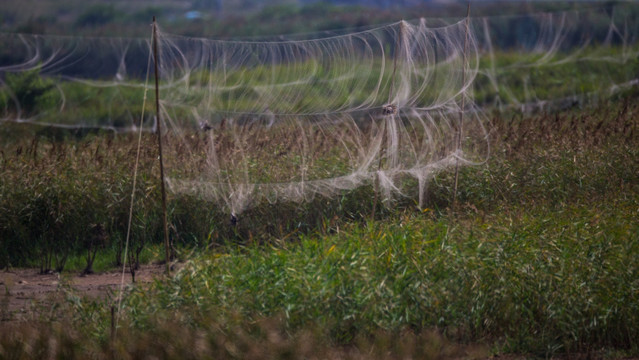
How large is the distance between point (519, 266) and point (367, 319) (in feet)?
4.45

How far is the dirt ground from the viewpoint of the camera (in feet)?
20.4

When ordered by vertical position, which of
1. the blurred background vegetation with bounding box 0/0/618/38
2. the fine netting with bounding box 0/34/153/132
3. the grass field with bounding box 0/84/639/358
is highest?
the blurred background vegetation with bounding box 0/0/618/38

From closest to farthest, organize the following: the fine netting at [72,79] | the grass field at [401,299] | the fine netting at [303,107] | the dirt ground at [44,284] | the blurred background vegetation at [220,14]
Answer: the grass field at [401,299] < the dirt ground at [44,284] < the fine netting at [303,107] < the fine netting at [72,79] < the blurred background vegetation at [220,14]

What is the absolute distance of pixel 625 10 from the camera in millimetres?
18547

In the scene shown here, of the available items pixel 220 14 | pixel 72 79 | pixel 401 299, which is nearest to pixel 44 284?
pixel 401 299

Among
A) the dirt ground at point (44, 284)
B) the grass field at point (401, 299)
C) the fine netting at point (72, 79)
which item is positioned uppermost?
the fine netting at point (72, 79)

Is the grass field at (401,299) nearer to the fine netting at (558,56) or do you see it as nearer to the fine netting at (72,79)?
the fine netting at (72,79)

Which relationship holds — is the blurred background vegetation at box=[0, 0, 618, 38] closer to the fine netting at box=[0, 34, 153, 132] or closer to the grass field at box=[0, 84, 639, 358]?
the fine netting at box=[0, 34, 153, 132]

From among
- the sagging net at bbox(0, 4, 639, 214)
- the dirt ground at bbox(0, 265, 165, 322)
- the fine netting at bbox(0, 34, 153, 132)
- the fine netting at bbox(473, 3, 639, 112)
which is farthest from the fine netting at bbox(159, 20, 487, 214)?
the fine netting at bbox(473, 3, 639, 112)

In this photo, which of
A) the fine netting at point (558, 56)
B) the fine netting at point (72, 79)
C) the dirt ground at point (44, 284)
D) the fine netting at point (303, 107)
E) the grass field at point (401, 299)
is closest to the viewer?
the grass field at point (401, 299)

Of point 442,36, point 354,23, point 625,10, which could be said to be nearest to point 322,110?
point 442,36

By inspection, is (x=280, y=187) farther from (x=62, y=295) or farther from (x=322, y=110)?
(x=62, y=295)

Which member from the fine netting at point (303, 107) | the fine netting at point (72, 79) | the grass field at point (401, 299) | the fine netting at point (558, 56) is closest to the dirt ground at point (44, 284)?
the grass field at point (401, 299)

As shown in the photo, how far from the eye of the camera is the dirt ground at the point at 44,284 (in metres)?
6.21
